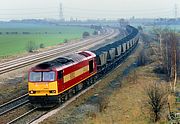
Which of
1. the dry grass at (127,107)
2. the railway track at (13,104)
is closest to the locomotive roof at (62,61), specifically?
the railway track at (13,104)

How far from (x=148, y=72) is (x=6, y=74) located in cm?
1823

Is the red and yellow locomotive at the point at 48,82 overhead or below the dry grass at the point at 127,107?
overhead

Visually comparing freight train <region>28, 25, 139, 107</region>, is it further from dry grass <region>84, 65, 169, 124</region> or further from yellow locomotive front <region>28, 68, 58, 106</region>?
dry grass <region>84, 65, 169, 124</region>

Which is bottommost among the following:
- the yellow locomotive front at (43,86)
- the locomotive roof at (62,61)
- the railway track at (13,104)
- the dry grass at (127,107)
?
the railway track at (13,104)

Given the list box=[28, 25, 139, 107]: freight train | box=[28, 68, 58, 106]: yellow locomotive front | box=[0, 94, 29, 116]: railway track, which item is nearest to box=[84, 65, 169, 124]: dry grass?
box=[28, 25, 139, 107]: freight train

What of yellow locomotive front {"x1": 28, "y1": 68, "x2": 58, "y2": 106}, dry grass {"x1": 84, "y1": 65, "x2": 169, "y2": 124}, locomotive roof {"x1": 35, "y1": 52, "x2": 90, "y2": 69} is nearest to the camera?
dry grass {"x1": 84, "y1": 65, "x2": 169, "y2": 124}

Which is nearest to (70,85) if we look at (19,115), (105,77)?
(19,115)

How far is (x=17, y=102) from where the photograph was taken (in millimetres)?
28984

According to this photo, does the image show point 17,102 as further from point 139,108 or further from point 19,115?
point 139,108

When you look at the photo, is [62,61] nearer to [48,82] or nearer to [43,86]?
[48,82]

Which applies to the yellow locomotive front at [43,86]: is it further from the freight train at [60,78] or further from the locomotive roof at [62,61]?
the locomotive roof at [62,61]

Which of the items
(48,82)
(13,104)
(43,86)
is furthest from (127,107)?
(13,104)

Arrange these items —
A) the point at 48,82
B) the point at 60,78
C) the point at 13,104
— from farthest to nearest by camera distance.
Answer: the point at 13,104, the point at 60,78, the point at 48,82

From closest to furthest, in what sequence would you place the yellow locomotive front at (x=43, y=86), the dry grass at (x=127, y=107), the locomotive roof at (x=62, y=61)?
1. the dry grass at (x=127, y=107)
2. the yellow locomotive front at (x=43, y=86)
3. the locomotive roof at (x=62, y=61)
